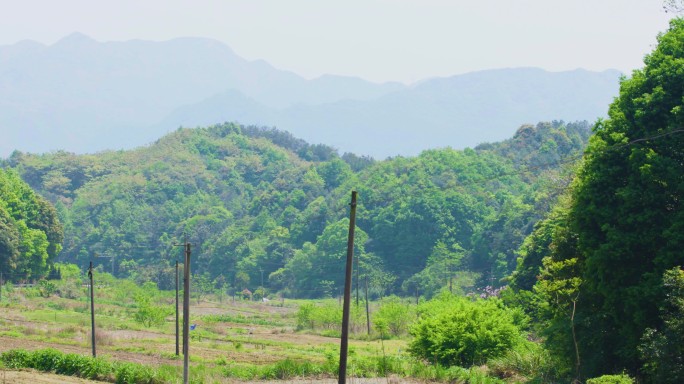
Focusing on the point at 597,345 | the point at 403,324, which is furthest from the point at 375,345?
the point at 597,345

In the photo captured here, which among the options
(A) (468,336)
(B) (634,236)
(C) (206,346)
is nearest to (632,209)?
(B) (634,236)

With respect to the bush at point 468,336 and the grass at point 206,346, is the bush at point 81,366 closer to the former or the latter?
the grass at point 206,346

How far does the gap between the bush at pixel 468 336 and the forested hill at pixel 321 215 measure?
188ft

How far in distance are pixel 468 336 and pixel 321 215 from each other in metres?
109

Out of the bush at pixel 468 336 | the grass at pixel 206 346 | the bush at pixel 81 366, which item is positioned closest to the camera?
the bush at pixel 81 366

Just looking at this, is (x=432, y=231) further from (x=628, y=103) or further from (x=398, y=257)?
(x=628, y=103)

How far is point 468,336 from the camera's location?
4241 cm

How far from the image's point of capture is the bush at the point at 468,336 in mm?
42625

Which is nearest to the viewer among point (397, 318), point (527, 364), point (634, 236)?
point (634, 236)

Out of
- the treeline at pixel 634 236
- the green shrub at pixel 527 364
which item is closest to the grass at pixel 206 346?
the green shrub at pixel 527 364

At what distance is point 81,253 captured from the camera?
165125 mm

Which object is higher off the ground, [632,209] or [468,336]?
[632,209]

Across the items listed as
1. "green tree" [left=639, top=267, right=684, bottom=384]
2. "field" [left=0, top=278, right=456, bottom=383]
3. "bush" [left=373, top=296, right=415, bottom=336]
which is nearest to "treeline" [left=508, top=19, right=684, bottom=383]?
"green tree" [left=639, top=267, right=684, bottom=384]

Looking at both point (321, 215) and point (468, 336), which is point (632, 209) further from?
point (321, 215)
